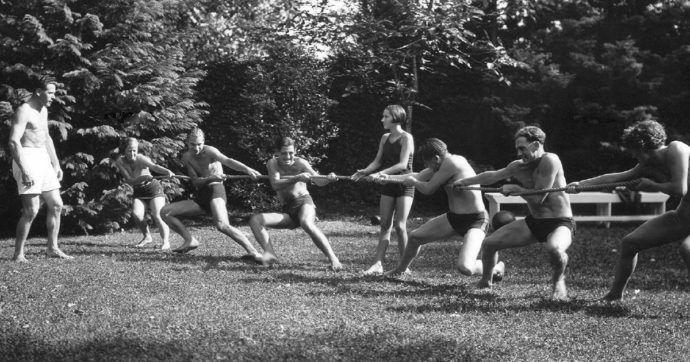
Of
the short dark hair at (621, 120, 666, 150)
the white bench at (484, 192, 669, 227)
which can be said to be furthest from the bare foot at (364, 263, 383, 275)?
the white bench at (484, 192, 669, 227)

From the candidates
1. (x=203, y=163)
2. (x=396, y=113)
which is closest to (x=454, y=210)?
(x=396, y=113)

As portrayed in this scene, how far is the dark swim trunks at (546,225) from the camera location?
23.1 feet

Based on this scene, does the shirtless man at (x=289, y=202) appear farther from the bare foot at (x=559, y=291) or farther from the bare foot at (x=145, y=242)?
the bare foot at (x=145, y=242)

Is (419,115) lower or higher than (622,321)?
higher

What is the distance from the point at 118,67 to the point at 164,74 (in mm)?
820

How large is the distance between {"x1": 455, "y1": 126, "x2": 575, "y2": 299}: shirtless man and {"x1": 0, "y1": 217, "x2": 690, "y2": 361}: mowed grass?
0.43 m

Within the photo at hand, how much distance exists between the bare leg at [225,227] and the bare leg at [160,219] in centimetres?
157

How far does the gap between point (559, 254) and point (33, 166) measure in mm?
6141

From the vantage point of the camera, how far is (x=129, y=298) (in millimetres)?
6723

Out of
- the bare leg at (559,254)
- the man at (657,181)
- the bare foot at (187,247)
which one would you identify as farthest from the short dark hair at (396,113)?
the bare foot at (187,247)

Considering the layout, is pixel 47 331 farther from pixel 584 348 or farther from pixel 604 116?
pixel 604 116

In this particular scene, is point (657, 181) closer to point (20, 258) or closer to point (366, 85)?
point (20, 258)

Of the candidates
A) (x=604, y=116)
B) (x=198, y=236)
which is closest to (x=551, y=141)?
(x=604, y=116)

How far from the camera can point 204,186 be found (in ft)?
33.1
